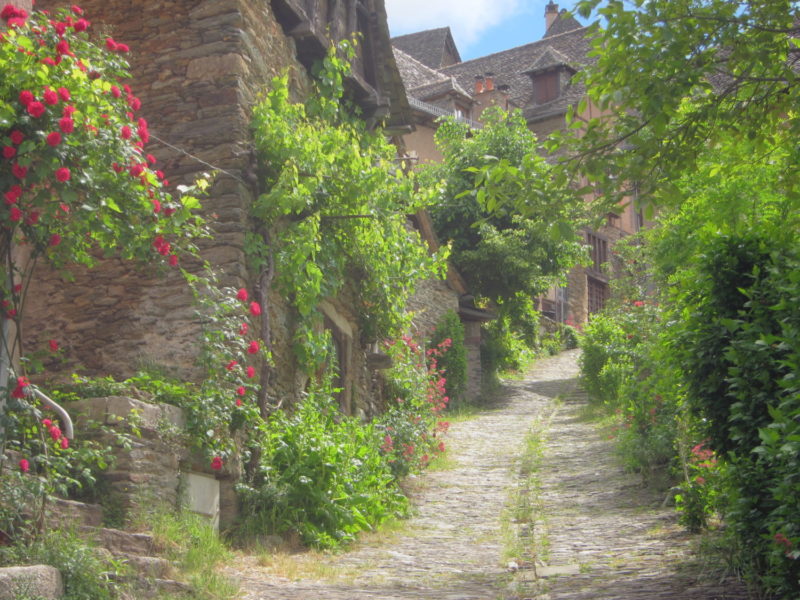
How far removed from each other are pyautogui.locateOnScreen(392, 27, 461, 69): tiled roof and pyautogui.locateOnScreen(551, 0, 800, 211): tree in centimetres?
3198

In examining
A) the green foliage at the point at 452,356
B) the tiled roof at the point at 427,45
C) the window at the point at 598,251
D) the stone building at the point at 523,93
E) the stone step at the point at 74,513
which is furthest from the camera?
the tiled roof at the point at 427,45

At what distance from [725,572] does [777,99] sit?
3226 mm

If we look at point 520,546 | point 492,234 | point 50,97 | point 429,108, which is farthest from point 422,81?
point 50,97

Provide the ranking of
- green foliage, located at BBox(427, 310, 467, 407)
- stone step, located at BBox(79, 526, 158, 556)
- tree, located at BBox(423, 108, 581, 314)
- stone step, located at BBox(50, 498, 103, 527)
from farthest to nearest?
tree, located at BBox(423, 108, 581, 314), green foliage, located at BBox(427, 310, 467, 407), stone step, located at BBox(79, 526, 158, 556), stone step, located at BBox(50, 498, 103, 527)

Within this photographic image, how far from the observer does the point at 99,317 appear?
9.21 metres

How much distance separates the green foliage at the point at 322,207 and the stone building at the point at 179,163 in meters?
0.22

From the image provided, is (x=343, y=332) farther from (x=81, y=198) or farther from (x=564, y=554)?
(x=81, y=198)

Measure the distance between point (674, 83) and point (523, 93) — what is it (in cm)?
3003

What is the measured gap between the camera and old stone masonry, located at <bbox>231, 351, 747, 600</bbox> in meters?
6.58

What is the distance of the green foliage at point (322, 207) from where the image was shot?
9.34 metres

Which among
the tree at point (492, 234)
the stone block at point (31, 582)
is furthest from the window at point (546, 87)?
the stone block at point (31, 582)

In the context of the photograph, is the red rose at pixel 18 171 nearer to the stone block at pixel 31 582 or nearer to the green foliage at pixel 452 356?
the stone block at pixel 31 582

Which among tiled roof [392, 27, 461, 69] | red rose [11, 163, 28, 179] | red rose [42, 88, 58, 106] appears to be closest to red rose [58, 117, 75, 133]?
red rose [42, 88, 58, 106]

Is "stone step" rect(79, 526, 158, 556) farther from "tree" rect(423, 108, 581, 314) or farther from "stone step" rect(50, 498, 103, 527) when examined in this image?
"tree" rect(423, 108, 581, 314)
